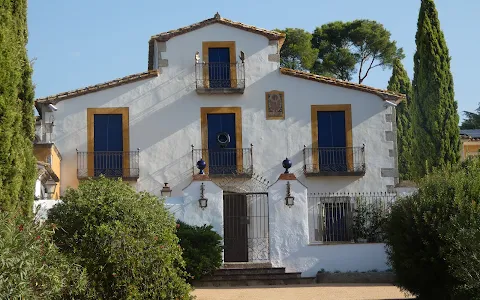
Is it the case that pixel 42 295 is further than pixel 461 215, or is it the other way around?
pixel 461 215

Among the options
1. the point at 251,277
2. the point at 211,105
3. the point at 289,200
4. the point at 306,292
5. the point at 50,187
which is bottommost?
the point at 306,292

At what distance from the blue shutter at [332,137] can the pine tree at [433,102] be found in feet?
13.1

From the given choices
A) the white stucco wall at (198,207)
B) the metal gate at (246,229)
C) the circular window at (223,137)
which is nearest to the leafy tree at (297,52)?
the circular window at (223,137)

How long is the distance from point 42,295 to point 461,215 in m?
7.37

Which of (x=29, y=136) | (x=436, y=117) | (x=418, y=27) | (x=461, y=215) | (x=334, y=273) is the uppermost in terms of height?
(x=418, y=27)

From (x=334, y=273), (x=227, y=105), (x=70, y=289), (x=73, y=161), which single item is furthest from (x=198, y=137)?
(x=70, y=289)

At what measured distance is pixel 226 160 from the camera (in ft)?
86.9

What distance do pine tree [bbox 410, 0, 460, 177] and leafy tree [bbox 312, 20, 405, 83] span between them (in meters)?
20.7

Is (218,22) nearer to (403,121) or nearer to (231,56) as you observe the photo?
(231,56)

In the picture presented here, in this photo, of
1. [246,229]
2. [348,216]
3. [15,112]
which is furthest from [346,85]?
[15,112]

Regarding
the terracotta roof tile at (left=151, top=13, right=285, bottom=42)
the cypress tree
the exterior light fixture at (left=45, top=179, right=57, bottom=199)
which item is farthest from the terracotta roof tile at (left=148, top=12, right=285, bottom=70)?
the cypress tree

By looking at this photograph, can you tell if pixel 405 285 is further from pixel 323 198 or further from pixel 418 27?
pixel 418 27

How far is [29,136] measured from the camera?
1393 centimetres

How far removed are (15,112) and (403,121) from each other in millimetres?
30364
